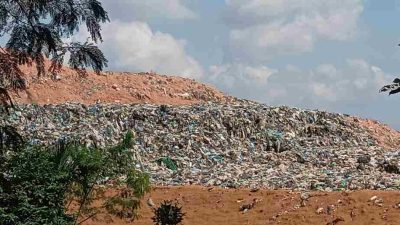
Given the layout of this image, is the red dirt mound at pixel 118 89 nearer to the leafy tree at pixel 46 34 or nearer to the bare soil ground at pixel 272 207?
the bare soil ground at pixel 272 207

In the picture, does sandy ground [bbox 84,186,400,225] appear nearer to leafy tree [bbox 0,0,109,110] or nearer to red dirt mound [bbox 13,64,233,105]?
leafy tree [bbox 0,0,109,110]

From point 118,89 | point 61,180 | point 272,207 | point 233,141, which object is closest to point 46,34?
point 61,180

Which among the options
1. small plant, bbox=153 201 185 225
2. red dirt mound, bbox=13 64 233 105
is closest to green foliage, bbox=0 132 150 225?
small plant, bbox=153 201 185 225

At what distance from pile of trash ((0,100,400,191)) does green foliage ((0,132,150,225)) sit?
469 cm

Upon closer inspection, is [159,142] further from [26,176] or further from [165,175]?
[26,176]

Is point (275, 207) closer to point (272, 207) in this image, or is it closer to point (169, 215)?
point (272, 207)

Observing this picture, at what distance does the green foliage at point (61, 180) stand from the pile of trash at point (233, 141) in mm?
4685

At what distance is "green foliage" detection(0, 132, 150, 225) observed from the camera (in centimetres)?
856

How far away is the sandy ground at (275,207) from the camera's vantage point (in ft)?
39.0

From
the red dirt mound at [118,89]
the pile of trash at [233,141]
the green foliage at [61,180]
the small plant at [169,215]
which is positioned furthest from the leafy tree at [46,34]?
the red dirt mound at [118,89]

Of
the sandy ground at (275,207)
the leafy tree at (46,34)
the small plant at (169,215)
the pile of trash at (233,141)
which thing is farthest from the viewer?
the pile of trash at (233,141)

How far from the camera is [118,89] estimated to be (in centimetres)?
2589

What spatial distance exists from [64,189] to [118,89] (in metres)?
16.9

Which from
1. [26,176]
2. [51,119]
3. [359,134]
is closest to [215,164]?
[51,119]
